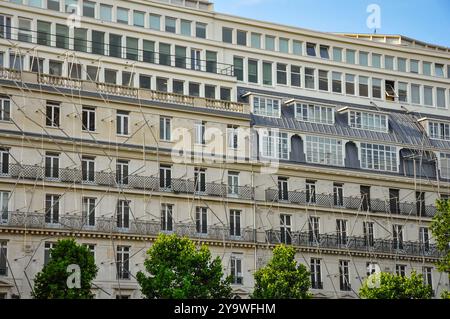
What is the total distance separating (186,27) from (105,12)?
5.70m

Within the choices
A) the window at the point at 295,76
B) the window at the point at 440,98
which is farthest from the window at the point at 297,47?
the window at the point at 440,98

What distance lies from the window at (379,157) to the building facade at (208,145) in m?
0.09

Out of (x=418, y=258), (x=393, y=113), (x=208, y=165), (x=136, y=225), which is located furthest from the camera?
(x=393, y=113)

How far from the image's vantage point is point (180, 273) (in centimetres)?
5409

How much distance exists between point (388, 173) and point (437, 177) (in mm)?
3639

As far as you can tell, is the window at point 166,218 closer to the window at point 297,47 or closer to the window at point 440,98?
the window at point 297,47

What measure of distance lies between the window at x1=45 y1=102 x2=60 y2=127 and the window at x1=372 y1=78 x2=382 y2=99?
25.8m

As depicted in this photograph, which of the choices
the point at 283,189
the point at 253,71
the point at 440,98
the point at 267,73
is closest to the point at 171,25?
the point at 253,71

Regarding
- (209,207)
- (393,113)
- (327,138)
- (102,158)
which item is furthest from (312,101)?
(102,158)

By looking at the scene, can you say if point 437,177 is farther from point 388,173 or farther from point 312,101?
point 312,101

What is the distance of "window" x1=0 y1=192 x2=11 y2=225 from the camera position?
57156 mm

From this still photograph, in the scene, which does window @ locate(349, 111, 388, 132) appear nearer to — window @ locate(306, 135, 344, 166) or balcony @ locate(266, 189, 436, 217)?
window @ locate(306, 135, 344, 166)

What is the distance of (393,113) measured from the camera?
252 feet

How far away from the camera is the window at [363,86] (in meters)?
76.7
